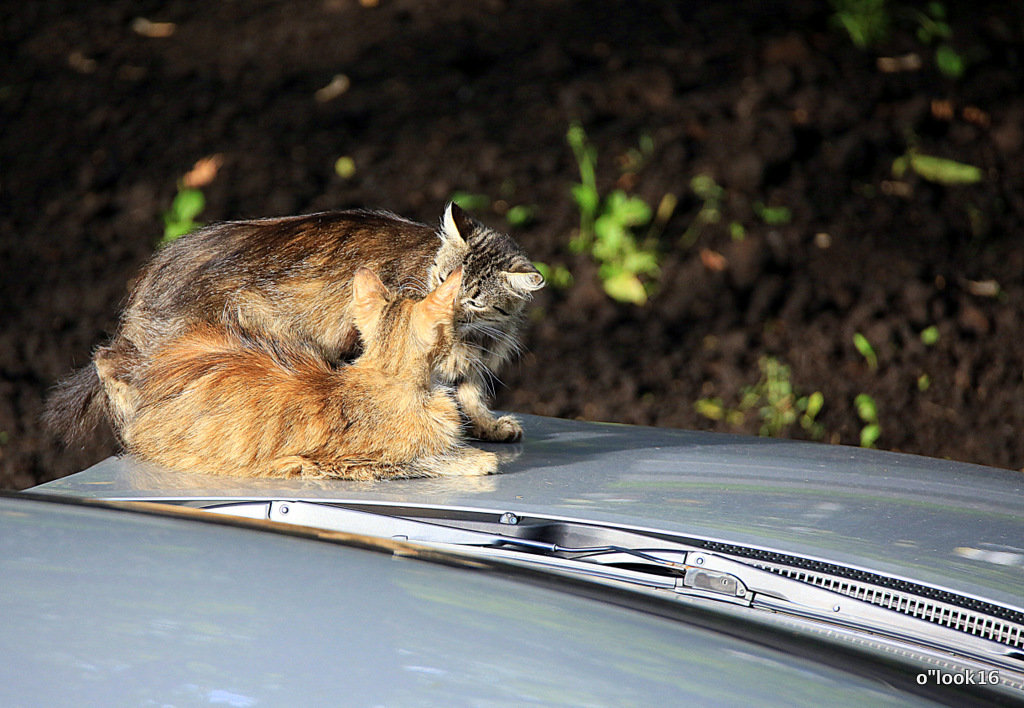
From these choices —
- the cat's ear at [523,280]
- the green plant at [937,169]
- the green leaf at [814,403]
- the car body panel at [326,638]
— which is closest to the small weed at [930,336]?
the green leaf at [814,403]

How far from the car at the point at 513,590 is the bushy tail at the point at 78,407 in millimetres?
620

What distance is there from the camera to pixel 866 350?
5762 millimetres

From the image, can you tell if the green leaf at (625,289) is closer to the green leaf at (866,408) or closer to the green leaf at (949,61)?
the green leaf at (866,408)

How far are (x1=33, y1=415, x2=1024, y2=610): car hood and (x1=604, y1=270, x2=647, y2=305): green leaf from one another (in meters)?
3.32

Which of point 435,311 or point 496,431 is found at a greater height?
point 435,311

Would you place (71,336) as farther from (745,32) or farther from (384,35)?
(745,32)

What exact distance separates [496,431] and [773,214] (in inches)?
156

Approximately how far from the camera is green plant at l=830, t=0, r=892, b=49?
7082 mm

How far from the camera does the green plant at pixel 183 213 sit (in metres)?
5.88

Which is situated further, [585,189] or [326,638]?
[585,189]

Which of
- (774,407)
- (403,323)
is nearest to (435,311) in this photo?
(403,323)

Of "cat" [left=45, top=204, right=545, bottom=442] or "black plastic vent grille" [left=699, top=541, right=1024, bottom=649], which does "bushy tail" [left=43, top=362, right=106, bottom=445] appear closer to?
"cat" [left=45, top=204, right=545, bottom=442]

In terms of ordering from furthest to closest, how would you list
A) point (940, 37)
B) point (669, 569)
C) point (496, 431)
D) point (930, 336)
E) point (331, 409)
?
1. point (940, 37)
2. point (930, 336)
3. point (496, 431)
4. point (331, 409)
5. point (669, 569)

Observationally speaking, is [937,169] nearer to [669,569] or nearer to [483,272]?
[483,272]
